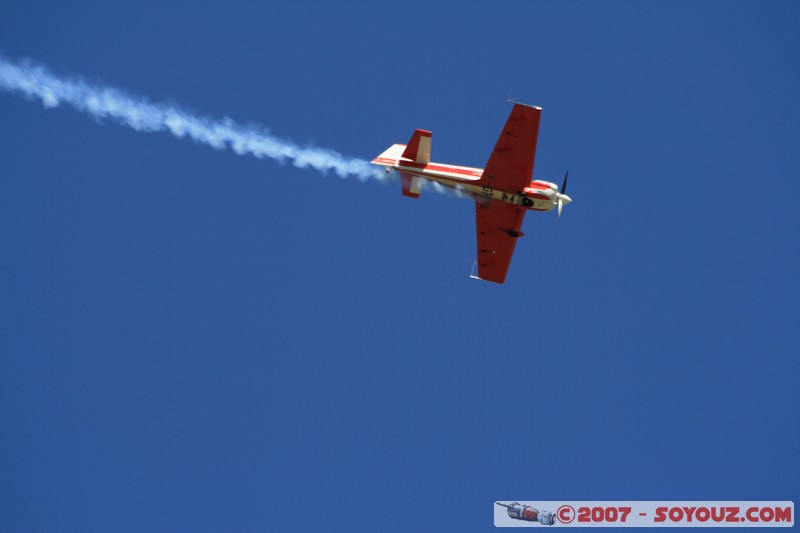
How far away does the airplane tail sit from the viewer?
3850 cm

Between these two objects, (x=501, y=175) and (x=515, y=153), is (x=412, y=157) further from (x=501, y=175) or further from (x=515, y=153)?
(x=515, y=153)

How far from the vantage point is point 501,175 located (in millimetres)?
38156

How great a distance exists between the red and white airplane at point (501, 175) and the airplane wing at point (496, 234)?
1.4 inches

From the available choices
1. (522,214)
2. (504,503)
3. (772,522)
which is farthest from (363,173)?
(772,522)

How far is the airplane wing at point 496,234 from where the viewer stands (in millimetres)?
39938

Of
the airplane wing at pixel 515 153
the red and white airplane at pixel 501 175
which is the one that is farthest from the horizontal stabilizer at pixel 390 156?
the airplane wing at pixel 515 153

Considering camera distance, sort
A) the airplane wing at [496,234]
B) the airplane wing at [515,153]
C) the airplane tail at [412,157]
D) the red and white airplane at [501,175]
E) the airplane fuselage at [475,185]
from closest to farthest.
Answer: the airplane wing at [515,153] → the red and white airplane at [501,175] → the airplane fuselage at [475,185] → the airplane tail at [412,157] → the airplane wing at [496,234]

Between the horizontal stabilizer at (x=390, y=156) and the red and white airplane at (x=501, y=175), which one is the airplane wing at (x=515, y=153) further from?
the horizontal stabilizer at (x=390, y=156)

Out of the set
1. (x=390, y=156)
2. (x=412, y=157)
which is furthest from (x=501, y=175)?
(x=390, y=156)

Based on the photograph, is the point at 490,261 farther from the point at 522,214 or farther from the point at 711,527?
the point at 711,527

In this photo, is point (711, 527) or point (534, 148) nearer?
point (534, 148)

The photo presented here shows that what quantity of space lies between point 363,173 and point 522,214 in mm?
6403

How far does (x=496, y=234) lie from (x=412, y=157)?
4.97 metres

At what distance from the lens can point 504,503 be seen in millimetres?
43719
